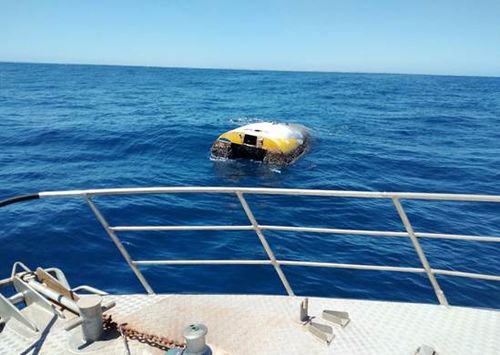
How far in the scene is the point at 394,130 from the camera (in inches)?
1438

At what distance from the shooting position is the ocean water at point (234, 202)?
10625 millimetres

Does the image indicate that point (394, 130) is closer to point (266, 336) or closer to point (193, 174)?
point (193, 174)

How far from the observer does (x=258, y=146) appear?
78.3 ft

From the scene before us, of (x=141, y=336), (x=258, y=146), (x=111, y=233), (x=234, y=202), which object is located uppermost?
(x=111, y=233)

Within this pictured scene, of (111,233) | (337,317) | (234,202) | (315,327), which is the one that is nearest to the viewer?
(315,327)

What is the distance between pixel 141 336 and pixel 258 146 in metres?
20.7

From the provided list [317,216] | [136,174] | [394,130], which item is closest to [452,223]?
[317,216]

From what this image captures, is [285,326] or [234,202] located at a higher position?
[285,326]

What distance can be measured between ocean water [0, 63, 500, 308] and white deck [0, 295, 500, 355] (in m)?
5.98

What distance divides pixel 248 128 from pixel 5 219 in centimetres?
1524

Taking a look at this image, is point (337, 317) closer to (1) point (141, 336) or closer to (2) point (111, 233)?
(1) point (141, 336)

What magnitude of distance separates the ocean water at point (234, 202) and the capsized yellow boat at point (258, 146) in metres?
0.90

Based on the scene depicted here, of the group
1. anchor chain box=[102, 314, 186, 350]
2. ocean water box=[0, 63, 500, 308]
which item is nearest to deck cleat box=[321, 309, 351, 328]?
anchor chain box=[102, 314, 186, 350]

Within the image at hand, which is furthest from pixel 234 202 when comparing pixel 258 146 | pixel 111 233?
pixel 111 233
